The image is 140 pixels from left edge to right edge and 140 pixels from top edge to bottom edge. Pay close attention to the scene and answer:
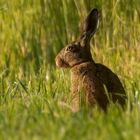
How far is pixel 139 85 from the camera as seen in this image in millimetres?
5695

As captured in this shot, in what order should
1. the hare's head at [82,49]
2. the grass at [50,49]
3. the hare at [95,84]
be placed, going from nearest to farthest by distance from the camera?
the grass at [50,49] < the hare at [95,84] < the hare's head at [82,49]

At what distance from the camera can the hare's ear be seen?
613cm

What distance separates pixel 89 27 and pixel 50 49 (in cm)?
288

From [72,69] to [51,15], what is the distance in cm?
315

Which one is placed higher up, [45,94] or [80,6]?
[80,6]

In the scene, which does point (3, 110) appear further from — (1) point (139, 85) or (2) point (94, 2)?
(2) point (94, 2)

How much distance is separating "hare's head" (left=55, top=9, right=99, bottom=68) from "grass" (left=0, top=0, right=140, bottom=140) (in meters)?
0.30

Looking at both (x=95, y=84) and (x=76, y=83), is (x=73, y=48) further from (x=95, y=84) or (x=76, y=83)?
(x=95, y=84)

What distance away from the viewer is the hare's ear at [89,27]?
6.13m

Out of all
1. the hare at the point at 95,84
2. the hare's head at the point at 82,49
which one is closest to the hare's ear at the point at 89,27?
the hare's head at the point at 82,49

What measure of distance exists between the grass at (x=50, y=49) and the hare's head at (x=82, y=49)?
0.30 meters

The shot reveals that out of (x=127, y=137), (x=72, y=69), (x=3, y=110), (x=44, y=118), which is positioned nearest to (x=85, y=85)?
(x=72, y=69)

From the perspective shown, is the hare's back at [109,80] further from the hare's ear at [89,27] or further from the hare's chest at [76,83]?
the hare's ear at [89,27]

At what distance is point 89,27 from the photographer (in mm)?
6188
